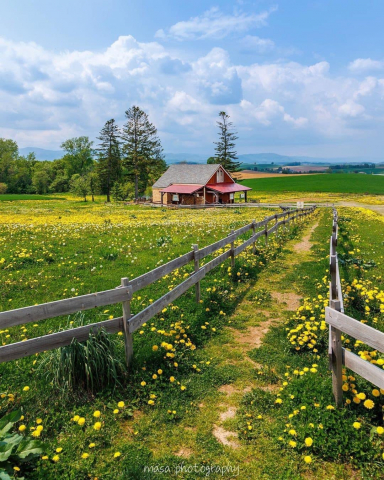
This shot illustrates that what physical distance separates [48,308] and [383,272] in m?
10.1

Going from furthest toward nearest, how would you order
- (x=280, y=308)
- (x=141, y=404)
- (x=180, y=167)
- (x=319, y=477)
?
(x=180, y=167) < (x=280, y=308) < (x=141, y=404) < (x=319, y=477)

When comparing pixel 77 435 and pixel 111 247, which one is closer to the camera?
pixel 77 435

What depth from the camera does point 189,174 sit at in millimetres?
60375

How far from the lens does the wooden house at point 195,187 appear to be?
56.7 m

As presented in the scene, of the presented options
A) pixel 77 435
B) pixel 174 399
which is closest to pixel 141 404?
pixel 174 399

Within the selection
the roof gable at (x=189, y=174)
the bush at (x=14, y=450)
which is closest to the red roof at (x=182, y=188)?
the roof gable at (x=189, y=174)

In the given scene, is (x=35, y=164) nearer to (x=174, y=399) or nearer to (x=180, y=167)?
(x=180, y=167)

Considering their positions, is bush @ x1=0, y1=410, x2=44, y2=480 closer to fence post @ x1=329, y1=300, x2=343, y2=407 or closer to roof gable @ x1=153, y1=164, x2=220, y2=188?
fence post @ x1=329, y1=300, x2=343, y2=407

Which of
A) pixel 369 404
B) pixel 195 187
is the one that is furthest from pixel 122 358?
pixel 195 187

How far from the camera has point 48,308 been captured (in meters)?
4.23

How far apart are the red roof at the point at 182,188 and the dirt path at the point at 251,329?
1739 inches

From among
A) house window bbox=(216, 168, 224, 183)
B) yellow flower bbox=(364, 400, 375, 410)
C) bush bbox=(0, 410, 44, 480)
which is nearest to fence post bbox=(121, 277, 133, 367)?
bush bbox=(0, 410, 44, 480)

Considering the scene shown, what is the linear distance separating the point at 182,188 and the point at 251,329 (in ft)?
170

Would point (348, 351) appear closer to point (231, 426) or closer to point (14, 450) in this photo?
point (231, 426)
